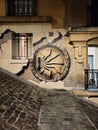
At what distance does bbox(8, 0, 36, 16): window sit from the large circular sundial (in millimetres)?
1942

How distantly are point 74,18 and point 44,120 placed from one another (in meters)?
8.58

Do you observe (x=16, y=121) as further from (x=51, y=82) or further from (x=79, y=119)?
(x=51, y=82)

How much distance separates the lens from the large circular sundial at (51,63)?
17.3 m

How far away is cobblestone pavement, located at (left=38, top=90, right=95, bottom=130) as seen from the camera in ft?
30.3

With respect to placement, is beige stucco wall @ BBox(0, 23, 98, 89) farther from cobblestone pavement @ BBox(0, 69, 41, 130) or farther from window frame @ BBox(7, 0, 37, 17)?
cobblestone pavement @ BBox(0, 69, 41, 130)

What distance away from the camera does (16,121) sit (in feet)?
26.2

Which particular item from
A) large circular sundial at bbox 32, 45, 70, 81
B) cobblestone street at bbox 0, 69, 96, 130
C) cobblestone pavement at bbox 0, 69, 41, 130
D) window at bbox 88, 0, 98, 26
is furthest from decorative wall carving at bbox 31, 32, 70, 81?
cobblestone pavement at bbox 0, 69, 41, 130

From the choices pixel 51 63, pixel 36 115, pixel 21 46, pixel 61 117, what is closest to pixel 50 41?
pixel 51 63

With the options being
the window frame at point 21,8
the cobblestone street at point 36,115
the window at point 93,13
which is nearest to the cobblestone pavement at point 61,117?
the cobblestone street at point 36,115

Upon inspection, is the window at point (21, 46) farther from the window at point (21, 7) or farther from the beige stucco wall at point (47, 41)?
the window at point (21, 7)

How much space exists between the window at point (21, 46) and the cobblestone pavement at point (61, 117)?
4881 mm

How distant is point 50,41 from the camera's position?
17.5 m

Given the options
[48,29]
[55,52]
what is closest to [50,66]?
[55,52]

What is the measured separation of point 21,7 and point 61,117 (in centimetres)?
885
